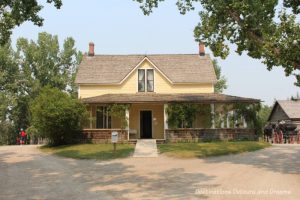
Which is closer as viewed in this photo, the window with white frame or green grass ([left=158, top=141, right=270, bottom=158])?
green grass ([left=158, top=141, right=270, bottom=158])

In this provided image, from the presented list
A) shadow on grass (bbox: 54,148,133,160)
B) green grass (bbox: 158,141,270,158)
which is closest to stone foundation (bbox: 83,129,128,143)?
shadow on grass (bbox: 54,148,133,160)

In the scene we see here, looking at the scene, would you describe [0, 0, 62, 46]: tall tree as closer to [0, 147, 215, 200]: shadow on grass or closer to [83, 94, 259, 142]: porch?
[0, 147, 215, 200]: shadow on grass

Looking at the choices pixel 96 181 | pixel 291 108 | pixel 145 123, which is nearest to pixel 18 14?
pixel 96 181

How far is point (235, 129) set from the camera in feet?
98.3

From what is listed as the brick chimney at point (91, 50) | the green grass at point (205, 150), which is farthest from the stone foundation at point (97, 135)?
the brick chimney at point (91, 50)

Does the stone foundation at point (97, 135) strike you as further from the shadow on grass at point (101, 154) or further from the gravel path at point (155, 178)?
the gravel path at point (155, 178)

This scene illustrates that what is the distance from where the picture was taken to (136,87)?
3403 centimetres

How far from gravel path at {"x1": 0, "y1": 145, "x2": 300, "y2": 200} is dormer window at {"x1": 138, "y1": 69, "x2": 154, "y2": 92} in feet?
44.6

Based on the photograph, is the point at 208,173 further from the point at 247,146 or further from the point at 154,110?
the point at 154,110

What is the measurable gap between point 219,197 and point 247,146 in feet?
49.1

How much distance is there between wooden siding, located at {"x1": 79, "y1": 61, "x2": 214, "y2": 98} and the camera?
112ft

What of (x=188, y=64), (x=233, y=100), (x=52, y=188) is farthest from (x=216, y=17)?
(x=188, y=64)

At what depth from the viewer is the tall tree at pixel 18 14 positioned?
14969mm

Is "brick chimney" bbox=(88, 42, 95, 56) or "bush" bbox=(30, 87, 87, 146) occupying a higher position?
"brick chimney" bbox=(88, 42, 95, 56)
